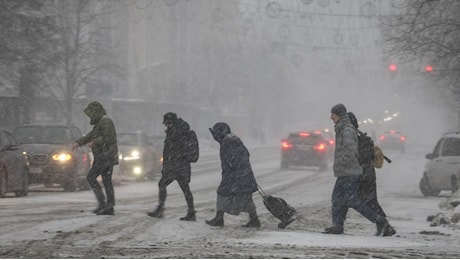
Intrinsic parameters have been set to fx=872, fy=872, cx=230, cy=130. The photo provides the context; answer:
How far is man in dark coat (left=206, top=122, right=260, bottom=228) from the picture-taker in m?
12.6

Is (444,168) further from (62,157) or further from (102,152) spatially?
(102,152)

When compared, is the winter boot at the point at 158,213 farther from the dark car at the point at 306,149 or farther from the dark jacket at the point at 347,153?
the dark car at the point at 306,149

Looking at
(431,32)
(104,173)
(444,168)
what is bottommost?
(444,168)

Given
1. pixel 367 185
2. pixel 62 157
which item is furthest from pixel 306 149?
pixel 367 185

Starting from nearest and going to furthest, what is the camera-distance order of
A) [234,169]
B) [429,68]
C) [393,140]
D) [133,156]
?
[234,169] < [133,156] < [429,68] < [393,140]

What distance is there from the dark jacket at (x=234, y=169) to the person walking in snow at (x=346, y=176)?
134 centimetres

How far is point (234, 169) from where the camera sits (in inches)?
497

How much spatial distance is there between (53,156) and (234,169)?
10031mm

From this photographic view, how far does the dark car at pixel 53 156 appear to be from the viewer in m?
21.5

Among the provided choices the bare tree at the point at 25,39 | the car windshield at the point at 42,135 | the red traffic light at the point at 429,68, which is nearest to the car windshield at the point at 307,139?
the red traffic light at the point at 429,68

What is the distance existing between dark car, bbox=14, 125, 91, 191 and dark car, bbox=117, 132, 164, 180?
468 centimetres

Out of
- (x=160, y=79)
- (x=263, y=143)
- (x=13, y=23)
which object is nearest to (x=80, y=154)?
(x=13, y=23)

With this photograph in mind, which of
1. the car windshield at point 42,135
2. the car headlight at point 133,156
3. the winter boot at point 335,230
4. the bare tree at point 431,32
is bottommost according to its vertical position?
the winter boot at point 335,230

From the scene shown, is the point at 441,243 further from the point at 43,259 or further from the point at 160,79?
the point at 160,79
